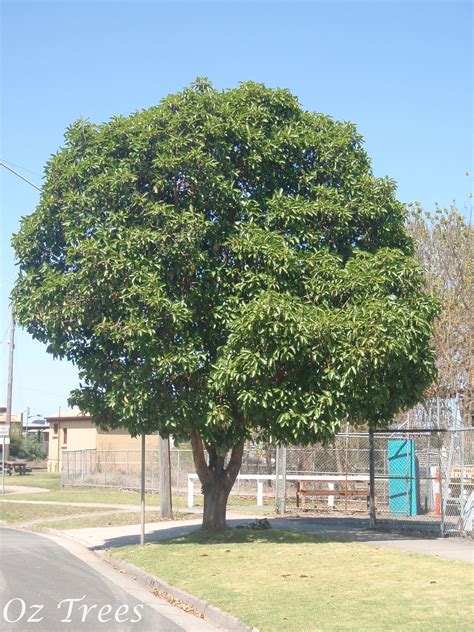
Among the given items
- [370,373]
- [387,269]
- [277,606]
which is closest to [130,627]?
[277,606]

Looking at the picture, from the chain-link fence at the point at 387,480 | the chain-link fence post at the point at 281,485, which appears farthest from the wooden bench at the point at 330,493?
the chain-link fence post at the point at 281,485

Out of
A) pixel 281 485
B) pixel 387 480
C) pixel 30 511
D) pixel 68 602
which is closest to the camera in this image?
pixel 68 602

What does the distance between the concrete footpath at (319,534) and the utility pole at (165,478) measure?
0.63m

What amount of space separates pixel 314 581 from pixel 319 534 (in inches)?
244

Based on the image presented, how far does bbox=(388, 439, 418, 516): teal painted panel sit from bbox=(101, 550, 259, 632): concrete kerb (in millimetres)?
8697

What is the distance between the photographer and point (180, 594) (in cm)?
1184

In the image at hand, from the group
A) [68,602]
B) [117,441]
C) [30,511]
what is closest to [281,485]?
[30,511]

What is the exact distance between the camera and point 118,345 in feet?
53.4

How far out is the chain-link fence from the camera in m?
18.7

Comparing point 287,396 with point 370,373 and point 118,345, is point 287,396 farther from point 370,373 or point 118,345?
point 118,345

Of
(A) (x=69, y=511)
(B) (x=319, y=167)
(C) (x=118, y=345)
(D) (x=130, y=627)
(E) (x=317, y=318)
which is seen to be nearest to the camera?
(D) (x=130, y=627)

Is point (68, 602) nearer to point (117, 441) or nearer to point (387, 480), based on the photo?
point (387, 480)

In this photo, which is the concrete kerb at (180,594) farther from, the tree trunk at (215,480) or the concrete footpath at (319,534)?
the tree trunk at (215,480)

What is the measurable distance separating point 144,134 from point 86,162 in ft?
4.28
